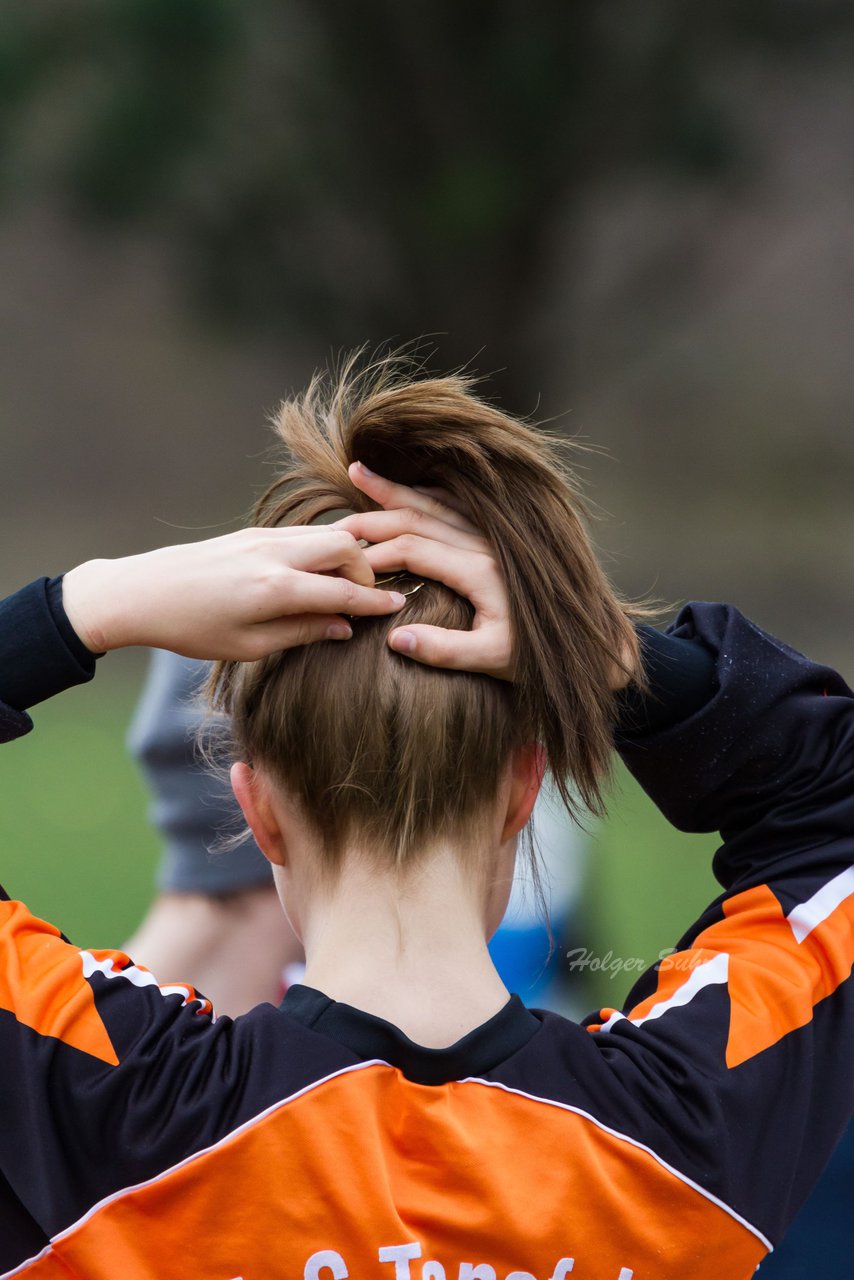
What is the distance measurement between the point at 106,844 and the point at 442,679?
421 cm

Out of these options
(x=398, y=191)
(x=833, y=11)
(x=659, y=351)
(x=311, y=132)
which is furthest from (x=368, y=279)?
(x=833, y=11)

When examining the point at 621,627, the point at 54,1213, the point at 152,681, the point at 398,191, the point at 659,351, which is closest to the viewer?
the point at 54,1213

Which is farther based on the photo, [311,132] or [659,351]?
[659,351]

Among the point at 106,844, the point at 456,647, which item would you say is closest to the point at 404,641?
the point at 456,647

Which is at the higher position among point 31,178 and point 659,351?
point 31,178

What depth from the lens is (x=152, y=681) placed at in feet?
4.06

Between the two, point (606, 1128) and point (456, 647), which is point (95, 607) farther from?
point (606, 1128)

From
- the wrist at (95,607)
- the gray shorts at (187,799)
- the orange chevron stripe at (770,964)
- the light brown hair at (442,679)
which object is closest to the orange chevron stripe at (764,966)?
the orange chevron stripe at (770,964)

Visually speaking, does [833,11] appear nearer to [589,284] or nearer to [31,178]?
[589,284]

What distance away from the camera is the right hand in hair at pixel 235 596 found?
54 cm

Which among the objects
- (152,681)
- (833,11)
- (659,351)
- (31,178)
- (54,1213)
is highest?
(833,11)

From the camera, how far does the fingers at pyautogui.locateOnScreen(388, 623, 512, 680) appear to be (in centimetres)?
55

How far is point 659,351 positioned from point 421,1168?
19.7 feet

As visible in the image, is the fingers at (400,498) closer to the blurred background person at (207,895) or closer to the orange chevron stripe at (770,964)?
the orange chevron stripe at (770,964)
